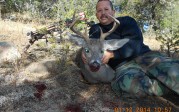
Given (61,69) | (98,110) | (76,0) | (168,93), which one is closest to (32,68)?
(61,69)

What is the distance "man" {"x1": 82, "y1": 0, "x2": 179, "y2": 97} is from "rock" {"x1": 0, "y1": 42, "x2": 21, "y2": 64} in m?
1.97

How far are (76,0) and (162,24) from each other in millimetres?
9089

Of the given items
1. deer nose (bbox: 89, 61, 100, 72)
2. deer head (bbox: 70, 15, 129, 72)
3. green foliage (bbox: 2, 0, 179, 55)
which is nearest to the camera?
deer nose (bbox: 89, 61, 100, 72)

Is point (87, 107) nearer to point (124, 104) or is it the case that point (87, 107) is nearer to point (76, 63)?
point (124, 104)

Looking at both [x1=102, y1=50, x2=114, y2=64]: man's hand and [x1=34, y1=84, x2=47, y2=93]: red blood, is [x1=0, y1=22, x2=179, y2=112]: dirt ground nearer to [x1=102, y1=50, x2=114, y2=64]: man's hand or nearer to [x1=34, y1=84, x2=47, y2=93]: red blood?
[x1=34, y1=84, x2=47, y2=93]: red blood

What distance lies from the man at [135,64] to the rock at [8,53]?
197cm

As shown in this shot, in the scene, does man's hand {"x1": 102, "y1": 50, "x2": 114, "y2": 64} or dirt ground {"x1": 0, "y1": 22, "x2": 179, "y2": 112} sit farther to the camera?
man's hand {"x1": 102, "y1": 50, "x2": 114, "y2": 64}

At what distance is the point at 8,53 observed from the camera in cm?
707

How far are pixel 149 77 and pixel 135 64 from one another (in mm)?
350

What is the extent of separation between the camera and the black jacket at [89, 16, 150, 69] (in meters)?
5.53

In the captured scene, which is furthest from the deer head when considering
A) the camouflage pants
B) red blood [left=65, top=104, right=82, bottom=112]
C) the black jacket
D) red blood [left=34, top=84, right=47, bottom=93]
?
red blood [left=34, top=84, right=47, bottom=93]

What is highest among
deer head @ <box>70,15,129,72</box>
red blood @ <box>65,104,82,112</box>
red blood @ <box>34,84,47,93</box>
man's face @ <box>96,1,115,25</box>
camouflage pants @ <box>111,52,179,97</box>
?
man's face @ <box>96,1,115,25</box>

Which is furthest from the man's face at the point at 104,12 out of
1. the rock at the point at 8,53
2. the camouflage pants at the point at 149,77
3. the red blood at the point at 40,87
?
the rock at the point at 8,53

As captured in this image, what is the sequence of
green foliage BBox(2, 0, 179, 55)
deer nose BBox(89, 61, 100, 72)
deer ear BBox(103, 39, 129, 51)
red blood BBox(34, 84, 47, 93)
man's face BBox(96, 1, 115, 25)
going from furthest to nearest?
green foliage BBox(2, 0, 179, 55)
man's face BBox(96, 1, 115, 25)
red blood BBox(34, 84, 47, 93)
deer ear BBox(103, 39, 129, 51)
deer nose BBox(89, 61, 100, 72)
